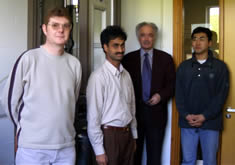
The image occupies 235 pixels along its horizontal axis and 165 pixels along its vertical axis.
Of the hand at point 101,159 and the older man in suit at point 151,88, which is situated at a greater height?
the older man in suit at point 151,88

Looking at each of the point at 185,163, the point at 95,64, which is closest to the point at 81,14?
the point at 95,64

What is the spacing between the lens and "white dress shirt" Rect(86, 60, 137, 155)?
6.56 feet

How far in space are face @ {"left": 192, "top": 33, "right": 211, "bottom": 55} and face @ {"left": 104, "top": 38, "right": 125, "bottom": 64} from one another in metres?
0.76

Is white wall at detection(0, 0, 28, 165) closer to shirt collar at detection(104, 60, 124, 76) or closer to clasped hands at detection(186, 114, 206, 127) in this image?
shirt collar at detection(104, 60, 124, 76)

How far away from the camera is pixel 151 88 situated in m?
2.70

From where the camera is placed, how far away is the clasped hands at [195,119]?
8.06 ft

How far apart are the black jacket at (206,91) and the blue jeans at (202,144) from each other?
61 mm

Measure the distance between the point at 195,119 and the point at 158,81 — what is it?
0.49 m

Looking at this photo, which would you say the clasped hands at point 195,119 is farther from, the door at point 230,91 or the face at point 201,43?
the face at point 201,43

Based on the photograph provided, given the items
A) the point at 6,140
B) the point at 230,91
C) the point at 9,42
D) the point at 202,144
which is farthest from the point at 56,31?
the point at 230,91

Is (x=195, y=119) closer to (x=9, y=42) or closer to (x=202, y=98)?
(x=202, y=98)

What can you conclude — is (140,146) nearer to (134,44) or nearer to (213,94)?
(213,94)

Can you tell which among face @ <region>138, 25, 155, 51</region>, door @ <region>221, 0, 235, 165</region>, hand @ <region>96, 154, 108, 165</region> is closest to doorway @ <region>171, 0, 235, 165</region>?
door @ <region>221, 0, 235, 165</region>

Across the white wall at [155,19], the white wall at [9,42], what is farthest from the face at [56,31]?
the white wall at [155,19]
